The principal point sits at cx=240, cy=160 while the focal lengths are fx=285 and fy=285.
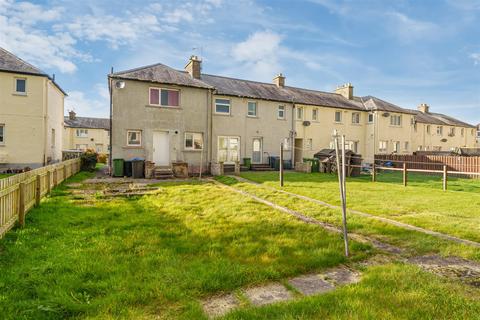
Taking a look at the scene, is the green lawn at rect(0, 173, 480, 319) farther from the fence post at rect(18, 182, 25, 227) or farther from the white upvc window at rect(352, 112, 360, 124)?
the white upvc window at rect(352, 112, 360, 124)

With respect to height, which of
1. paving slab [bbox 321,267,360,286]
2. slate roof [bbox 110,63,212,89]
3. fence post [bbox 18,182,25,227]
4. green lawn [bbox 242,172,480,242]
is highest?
slate roof [bbox 110,63,212,89]

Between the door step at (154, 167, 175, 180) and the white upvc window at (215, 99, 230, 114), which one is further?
the white upvc window at (215, 99, 230, 114)

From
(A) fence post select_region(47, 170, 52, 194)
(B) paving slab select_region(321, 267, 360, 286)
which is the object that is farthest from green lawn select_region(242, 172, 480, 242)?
(A) fence post select_region(47, 170, 52, 194)

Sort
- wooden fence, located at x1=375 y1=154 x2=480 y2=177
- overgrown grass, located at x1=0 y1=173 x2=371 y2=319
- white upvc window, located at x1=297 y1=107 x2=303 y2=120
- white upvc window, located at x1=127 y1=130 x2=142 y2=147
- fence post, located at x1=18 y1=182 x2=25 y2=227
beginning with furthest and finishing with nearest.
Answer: white upvc window, located at x1=297 y1=107 x2=303 y2=120 → wooden fence, located at x1=375 y1=154 x2=480 y2=177 → white upvc window, located at x1=127 y1=130 x2=142 y2=147 → fence post, located at x1=18 y1=182 x2=25 y2=227 → overgrown grass, located at x1=0 y1=173 x2=371 y2=319

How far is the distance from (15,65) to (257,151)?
1841 cm

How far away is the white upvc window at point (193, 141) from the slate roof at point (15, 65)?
10845 mm

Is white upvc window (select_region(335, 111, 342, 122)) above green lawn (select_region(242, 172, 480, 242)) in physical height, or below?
above

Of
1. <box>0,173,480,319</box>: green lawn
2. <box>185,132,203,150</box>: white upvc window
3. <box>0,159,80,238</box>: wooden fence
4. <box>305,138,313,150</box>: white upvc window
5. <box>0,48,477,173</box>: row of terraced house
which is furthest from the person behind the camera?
<box>305,138,313,150</box>: white upvc window

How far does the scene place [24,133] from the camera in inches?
775

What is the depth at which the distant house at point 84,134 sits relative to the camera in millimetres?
51719

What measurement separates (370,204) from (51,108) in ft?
80.1

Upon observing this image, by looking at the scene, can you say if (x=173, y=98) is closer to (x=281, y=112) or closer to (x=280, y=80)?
(x=281, y=112)

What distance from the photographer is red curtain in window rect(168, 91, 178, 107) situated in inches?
776

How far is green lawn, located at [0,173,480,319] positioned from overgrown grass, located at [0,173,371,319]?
0.05 feet
